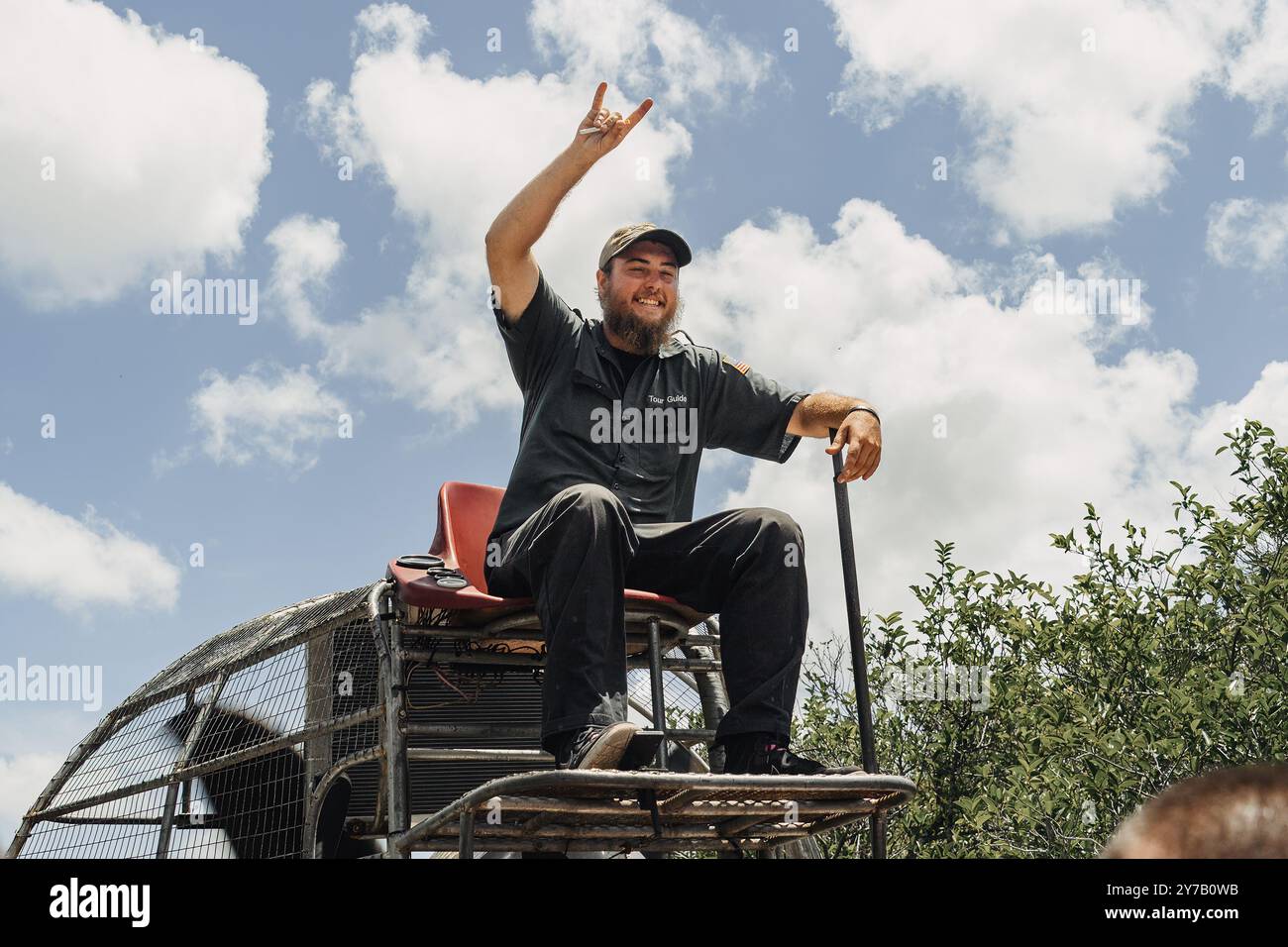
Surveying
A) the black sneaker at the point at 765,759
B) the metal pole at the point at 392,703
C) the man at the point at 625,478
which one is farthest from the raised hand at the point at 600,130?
the black sneaker at the point at 765,759

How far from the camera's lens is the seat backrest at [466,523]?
4.57 metres

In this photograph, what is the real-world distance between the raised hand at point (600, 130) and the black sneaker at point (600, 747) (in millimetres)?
1733

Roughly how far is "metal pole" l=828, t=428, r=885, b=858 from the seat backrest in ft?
4.38

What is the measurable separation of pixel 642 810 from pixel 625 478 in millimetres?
1200

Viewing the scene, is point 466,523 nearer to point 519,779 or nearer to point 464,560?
point 464,560

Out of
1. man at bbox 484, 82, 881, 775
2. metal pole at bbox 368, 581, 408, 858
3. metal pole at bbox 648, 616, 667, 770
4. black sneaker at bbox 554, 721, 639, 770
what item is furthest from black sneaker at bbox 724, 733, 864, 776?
metal pole at bbox 368, 581, 408, 858

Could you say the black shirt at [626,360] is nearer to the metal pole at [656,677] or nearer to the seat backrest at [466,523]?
the seat backrest at [466,523]

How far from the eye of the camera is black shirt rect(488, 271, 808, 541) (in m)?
4.11

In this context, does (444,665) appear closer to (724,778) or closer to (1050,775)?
(724,778)

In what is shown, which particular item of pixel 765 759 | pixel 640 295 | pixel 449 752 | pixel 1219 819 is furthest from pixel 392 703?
pixel 1219 819

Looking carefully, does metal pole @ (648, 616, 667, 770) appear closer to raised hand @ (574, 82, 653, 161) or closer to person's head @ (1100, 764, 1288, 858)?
raised hand @ (574, 82, 653, 161)

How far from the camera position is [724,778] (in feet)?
10.1
